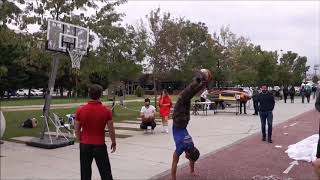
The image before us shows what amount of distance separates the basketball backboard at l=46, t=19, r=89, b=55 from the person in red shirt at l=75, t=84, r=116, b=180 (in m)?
7.48

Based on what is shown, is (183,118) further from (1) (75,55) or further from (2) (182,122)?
(1) (75,55)

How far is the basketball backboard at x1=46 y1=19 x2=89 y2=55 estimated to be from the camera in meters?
14.5

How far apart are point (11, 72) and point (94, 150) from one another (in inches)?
2066

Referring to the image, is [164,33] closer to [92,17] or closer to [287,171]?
[92,17]

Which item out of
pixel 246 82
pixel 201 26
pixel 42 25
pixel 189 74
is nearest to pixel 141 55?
pixel 42 25

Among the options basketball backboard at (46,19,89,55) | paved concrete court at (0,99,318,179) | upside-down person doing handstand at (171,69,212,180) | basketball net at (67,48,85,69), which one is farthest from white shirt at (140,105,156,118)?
upside-down person doing handstand at (171,69,212,180)

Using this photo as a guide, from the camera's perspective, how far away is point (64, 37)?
15.0 metres

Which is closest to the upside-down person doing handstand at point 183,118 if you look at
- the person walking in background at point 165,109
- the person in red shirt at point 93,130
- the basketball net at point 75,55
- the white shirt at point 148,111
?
the person in red shirt at point 93,130

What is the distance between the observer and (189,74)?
46094mm

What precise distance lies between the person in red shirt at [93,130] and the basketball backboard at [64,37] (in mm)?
7483

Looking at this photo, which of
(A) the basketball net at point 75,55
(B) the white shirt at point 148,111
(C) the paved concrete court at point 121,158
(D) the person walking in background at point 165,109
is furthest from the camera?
(D) the person walking in background at point 165,109

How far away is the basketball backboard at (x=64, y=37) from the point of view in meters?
14.5

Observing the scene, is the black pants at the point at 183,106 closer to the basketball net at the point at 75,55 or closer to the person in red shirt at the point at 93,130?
the person in red shirt at the point at 93,130

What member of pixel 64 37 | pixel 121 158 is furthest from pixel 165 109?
pixel 121 158
